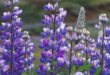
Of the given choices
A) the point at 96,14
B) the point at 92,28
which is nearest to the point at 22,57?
the point at 92,28

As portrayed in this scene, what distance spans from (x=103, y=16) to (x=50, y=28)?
1.77 ft

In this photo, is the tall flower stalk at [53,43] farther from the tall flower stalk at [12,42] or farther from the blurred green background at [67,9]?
the blurred green background at [67,9]

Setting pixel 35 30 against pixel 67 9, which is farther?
pixel 67 9

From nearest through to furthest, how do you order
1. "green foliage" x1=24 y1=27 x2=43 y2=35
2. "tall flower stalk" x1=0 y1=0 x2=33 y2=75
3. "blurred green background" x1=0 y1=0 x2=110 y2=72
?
1. "tall flower stalk" x1=0 y1=0 x2=33 y2=75
2. "green foliage" x1=24 y1=27 x2=43 y2=35
3. "blurred green background" x1=0 y1=0 x2=110 y2=72

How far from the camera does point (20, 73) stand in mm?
4547

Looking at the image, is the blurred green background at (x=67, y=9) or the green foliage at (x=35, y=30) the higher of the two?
the blurred green background at (x=67, y=9)

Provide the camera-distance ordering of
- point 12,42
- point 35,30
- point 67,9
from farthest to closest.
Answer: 1. point 67,9
2. point 35,30
3. point 12,42

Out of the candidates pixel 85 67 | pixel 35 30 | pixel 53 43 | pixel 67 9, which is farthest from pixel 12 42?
pixel 67 9

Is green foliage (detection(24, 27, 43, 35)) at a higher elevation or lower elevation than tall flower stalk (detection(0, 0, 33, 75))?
lower

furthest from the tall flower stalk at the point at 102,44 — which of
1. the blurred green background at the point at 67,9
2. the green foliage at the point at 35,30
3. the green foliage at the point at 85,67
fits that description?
the blurred green background at the point at 67,9

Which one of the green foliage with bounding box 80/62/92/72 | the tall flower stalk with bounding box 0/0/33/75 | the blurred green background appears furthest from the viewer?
the blurred green background

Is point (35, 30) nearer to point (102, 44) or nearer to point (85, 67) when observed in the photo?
point (102, 44)

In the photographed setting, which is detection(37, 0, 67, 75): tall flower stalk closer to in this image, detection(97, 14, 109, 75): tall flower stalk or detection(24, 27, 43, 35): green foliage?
detection(97, 14, 109, 75): tall flower stalk

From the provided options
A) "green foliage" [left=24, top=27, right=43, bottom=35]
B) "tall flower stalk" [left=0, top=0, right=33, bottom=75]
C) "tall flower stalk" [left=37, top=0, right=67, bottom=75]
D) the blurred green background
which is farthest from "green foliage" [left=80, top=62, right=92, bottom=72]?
the blurred green background
